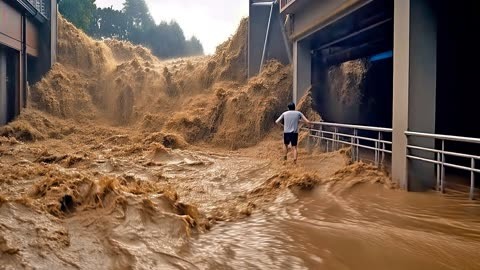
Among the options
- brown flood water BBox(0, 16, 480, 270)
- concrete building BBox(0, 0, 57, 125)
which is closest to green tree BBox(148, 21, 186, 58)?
concrete building BBox(0, 0, 57, 125)

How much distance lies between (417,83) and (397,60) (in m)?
0.66

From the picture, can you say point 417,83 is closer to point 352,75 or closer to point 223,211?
point 223,211

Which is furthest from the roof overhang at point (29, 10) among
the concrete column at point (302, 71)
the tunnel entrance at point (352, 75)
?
the tunnel entrance at point (352, 75)

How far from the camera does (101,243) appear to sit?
459 centimetres

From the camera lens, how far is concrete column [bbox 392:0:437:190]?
7.69 meters

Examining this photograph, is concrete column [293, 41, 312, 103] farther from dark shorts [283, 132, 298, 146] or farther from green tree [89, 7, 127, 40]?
green tree [89, 7, 127, 40]

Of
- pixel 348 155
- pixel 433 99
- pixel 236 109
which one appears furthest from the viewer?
pixel 236 109

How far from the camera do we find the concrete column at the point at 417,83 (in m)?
7.69

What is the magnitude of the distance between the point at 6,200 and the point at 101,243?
1.30 m

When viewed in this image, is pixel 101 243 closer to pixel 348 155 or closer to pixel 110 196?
pixel 110 196

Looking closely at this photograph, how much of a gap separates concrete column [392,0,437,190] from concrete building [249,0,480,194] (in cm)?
2

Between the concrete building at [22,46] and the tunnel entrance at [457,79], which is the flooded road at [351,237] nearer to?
the tunnel entrance at [457,79]

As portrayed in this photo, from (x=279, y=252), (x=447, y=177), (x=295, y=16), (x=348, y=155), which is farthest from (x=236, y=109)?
(x=279, y=252)

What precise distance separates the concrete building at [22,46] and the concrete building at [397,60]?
30.4ft
